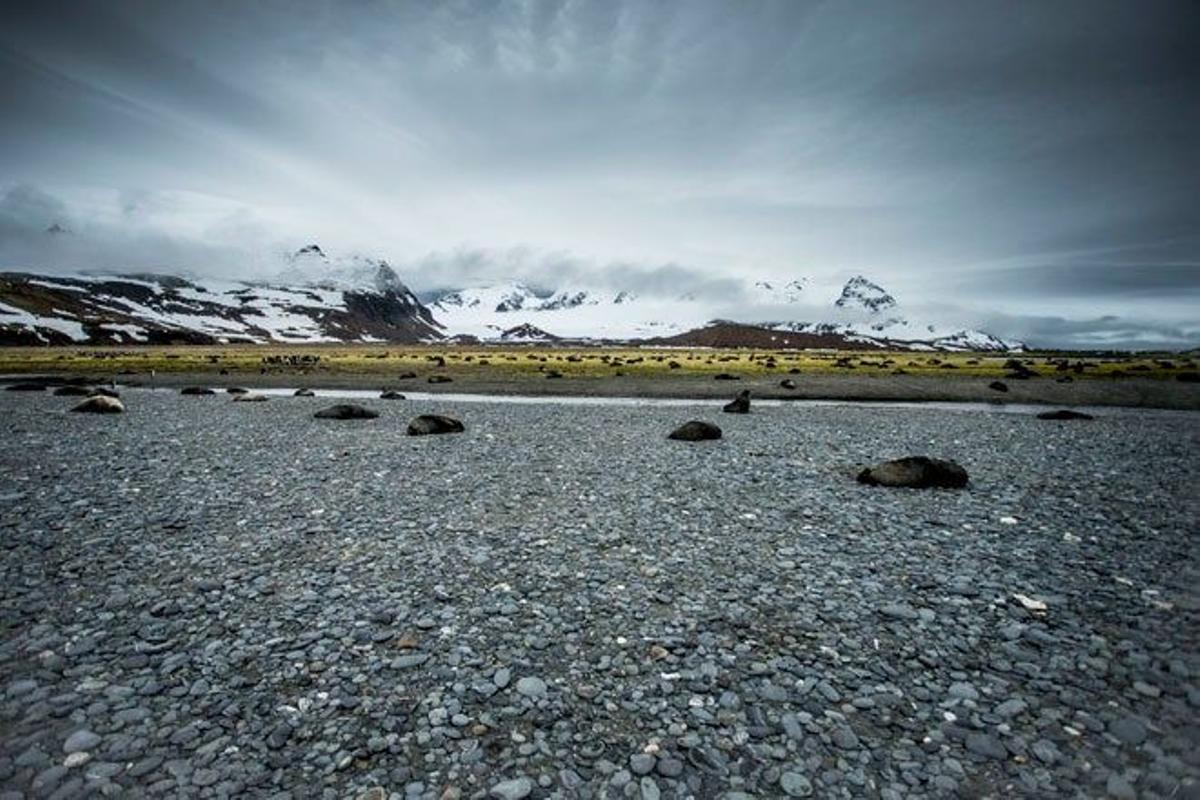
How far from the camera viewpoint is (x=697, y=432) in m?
24.9

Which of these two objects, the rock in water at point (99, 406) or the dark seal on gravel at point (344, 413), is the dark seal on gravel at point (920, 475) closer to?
the dark seal on gravel at point (344, 413)

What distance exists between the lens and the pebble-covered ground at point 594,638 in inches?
216

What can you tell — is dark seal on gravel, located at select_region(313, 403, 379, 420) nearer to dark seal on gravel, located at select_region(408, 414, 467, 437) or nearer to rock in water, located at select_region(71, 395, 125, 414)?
dark seal on gravel, located at select_region(408, 414, 467, 437)

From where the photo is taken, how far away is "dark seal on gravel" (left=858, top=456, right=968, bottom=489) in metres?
16.0

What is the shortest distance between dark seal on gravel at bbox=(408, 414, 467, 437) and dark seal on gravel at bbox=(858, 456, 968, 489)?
1769 cm

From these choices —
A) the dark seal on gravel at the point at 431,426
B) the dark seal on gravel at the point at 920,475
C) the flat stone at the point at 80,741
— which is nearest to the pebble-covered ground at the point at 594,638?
the flat stone at the point at 80,741

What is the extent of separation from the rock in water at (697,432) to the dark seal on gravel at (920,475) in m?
9.02

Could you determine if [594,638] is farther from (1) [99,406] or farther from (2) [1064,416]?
(2) [1064,416]

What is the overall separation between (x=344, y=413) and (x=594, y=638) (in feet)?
92.4

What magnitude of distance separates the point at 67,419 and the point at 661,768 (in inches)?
1412

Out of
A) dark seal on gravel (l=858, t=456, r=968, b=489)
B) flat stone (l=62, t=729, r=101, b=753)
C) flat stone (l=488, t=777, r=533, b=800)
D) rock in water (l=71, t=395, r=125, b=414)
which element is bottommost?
rock in water (l=71, t=395, r=125, b=414)

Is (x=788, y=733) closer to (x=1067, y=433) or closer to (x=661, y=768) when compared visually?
(x=661, y=768)

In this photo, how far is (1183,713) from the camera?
6.04 meters

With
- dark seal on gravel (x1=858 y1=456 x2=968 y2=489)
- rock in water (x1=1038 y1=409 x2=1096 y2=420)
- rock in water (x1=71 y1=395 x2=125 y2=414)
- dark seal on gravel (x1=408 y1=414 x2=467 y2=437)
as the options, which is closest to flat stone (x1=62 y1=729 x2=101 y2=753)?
dark seal on gravel (x1=858 y1=456 x2=968 y2=489)
